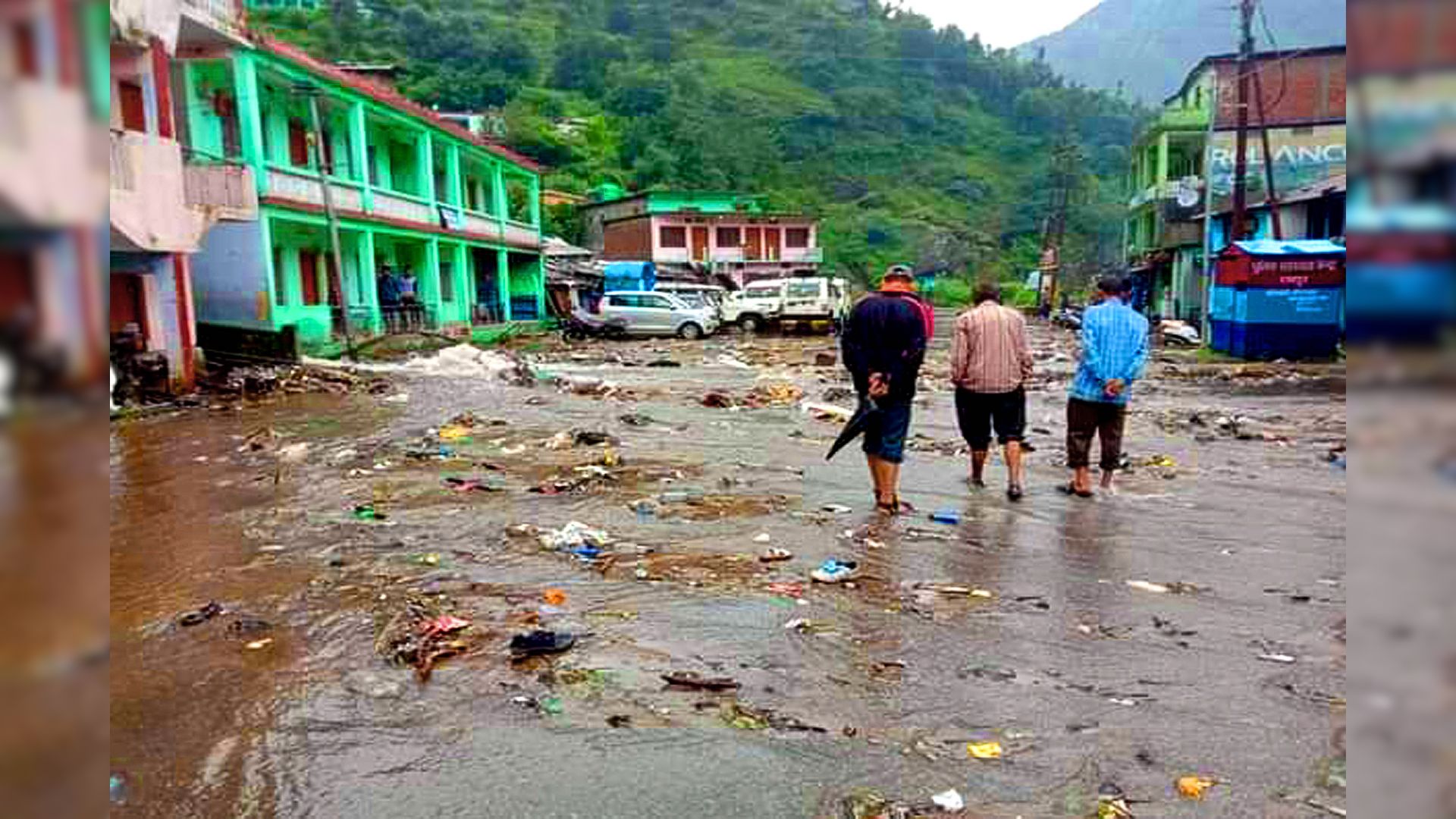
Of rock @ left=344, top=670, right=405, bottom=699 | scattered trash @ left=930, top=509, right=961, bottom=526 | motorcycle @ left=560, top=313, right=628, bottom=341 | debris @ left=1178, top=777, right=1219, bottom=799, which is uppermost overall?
motorcycle @ left=560, top=313, right=628, bottom=341

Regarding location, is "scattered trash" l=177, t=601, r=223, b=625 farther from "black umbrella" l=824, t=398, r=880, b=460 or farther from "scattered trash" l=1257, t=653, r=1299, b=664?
"scattered trash" l=1257, t=653, r=1299, b=664

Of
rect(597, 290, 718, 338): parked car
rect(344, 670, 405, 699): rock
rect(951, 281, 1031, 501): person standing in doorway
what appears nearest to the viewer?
rect(344, 670, 405, 699): rock

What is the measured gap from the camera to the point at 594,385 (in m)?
14.6

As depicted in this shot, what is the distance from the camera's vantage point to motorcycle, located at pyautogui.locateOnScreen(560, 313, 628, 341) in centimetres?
2833

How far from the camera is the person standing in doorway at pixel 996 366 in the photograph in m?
6.92

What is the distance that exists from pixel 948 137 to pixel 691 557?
279 feet

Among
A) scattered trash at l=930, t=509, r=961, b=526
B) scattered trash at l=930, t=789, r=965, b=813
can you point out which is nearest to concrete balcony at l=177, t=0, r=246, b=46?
scattered trash at l=930, t=509, r=961, b=526

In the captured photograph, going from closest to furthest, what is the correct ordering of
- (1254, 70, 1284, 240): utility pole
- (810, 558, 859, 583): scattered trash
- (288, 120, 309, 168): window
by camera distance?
(810, 558, 859, 583): scattered trash → (288, 120, 309, 168): window → (1254, 70, 1284, 240): utility pole

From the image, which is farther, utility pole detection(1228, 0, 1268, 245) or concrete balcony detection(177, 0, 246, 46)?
utility pole detection(1228, 0, 1268, 245)

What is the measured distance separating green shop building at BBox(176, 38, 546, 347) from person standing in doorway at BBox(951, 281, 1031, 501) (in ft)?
41.2

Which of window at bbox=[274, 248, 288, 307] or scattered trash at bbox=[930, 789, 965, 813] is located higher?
window at bbox=[274, 248, 288, 307]

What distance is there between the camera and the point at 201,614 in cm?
451

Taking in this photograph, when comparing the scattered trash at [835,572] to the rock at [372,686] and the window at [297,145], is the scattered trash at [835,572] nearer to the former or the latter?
the rock at [372,686]

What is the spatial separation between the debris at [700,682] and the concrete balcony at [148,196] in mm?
10252
